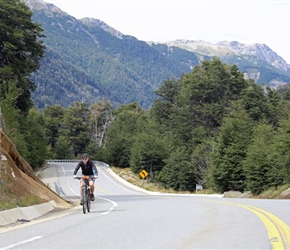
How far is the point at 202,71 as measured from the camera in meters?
106

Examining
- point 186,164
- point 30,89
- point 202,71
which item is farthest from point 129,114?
point 30,89

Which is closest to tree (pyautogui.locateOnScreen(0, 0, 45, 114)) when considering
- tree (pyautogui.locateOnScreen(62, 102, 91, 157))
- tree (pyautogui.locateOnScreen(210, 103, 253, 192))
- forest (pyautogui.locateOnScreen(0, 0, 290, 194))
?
forest (pyautogui.locateOnScreen(0, 0, 290, 194))

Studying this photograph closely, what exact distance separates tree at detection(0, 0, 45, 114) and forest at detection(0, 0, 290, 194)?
0.10 meters

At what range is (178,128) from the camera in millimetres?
97750

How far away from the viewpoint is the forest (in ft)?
144

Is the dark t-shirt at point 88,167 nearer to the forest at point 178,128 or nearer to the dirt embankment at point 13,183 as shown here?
the dirt embankment at point 13,183

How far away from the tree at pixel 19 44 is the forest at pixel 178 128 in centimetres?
10

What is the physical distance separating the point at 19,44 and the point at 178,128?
51.2m

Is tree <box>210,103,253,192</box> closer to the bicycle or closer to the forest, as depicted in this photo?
the forest

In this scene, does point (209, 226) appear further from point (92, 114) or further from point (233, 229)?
point (92, 114)

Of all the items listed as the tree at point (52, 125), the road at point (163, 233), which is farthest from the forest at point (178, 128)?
the road at point (163, 233)

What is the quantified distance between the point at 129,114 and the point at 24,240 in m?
122

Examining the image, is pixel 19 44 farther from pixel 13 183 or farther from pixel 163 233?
pixel 163 233

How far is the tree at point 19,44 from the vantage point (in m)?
49.6
